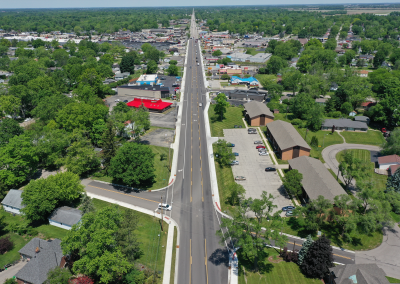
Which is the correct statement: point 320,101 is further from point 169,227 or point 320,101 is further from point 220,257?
point 220,257

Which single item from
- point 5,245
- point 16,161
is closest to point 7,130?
point 16,161


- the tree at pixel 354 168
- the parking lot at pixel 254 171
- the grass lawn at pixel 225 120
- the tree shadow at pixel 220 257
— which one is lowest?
the tree shadow at pixel 220 257

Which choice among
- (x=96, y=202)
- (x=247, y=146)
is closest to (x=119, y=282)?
(x=96, y=202)

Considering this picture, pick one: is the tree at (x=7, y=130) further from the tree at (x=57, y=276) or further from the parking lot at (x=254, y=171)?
the parking lot at (x=254, y=171)

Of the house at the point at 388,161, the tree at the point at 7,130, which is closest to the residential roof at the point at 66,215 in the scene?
the tree at the point at 7,130

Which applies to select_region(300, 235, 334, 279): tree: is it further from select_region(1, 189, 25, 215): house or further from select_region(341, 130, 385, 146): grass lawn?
select_region(1, 189, 25, 215): house

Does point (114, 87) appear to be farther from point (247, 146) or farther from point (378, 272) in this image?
point (378, 272)

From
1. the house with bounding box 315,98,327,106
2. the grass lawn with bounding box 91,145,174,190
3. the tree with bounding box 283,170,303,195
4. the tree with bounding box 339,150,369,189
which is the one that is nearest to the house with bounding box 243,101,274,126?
the house with bounding box 315,98,327,106
